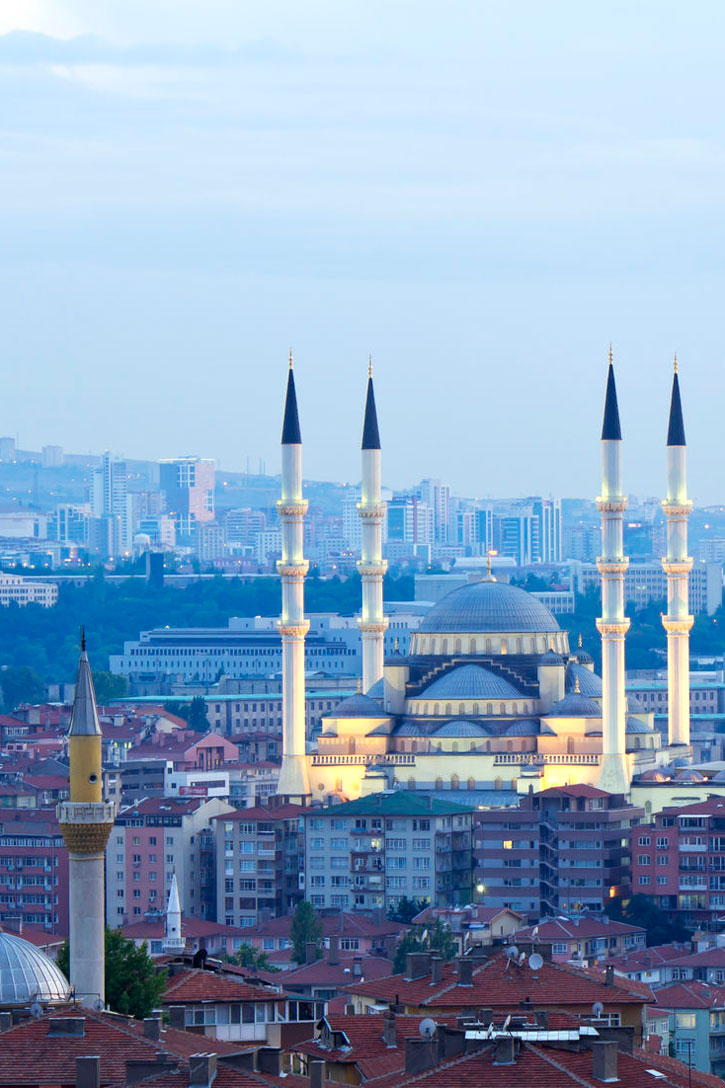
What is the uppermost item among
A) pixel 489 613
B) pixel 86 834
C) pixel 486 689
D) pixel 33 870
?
pixel 489 613

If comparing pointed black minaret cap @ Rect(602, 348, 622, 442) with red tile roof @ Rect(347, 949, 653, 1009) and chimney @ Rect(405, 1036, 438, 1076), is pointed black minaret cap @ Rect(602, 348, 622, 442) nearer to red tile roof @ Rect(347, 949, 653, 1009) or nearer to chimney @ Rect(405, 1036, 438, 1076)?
red tile roof @ Rect(347, 949, 653, 1009)

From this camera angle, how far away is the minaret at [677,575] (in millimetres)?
80688

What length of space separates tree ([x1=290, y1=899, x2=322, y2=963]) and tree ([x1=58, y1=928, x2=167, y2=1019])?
73.7ft

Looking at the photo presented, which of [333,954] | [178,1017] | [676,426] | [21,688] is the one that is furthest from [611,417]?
[21,688]

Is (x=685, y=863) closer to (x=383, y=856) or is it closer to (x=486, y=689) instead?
(x=383, y=856)

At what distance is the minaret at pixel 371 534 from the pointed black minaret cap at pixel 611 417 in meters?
5.81

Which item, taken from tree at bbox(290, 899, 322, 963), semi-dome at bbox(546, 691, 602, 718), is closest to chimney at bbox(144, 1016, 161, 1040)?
tree at bbox(290, 899, 322, 963)

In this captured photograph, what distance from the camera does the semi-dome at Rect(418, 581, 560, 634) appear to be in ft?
277

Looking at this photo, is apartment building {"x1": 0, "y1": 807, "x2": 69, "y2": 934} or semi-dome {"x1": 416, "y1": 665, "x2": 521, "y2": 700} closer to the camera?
apartment building {"x1": 0, "y1": 807, "x2": 69, "y2": 934}

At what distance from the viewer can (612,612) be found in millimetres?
78062

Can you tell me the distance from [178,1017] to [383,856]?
126 ft

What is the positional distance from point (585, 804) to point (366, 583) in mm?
10328

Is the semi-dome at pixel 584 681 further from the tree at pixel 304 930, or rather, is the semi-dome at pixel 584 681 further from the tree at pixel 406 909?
the tree at pixel 304 930

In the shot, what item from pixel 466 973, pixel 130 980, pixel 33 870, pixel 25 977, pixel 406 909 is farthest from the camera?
pixel 33 870
